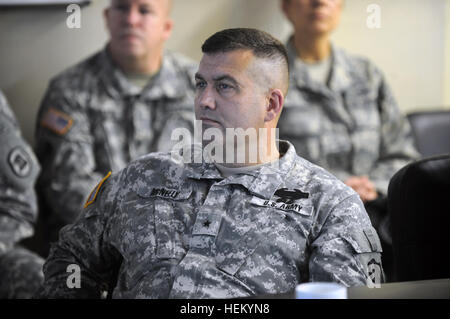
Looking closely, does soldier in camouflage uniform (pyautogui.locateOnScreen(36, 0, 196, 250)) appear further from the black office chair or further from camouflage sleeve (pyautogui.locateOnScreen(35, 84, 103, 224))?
the black office chair

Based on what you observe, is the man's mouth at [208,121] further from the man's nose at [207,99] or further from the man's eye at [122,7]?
the man's eye at [122,7]

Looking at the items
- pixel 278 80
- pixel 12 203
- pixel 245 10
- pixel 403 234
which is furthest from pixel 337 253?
pixel 245 10

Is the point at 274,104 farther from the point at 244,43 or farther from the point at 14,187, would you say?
the point at 14,187

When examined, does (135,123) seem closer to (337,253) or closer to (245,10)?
(245,10)

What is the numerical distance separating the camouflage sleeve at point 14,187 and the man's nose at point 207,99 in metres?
1.13

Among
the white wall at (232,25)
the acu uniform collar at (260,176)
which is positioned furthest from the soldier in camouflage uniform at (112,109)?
the acu uniform collar at (260,176)

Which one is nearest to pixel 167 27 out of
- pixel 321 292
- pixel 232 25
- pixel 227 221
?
pixel 232 25

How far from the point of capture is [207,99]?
3.99 ft

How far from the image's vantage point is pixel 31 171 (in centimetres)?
221

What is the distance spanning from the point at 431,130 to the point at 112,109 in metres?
1.43

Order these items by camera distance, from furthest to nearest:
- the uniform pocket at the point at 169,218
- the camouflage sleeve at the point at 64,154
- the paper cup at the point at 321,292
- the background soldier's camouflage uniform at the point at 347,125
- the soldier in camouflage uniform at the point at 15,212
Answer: the background soldier's camouflage uniform at the point at 347,125 → the camouflage sleeve at the point at 64,154 → the soldier in camouflage uniform at the point at 15,212 → the uniform pocket at the point at 169,218 → the paper cup at the point at 321,292

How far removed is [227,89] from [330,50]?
175 centimetres

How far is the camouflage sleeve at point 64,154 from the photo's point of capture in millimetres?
2383

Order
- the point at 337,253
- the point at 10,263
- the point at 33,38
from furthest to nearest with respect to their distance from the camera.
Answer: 1. the point at 33,38
2. the point at 10,263
3. the point at 337,253
